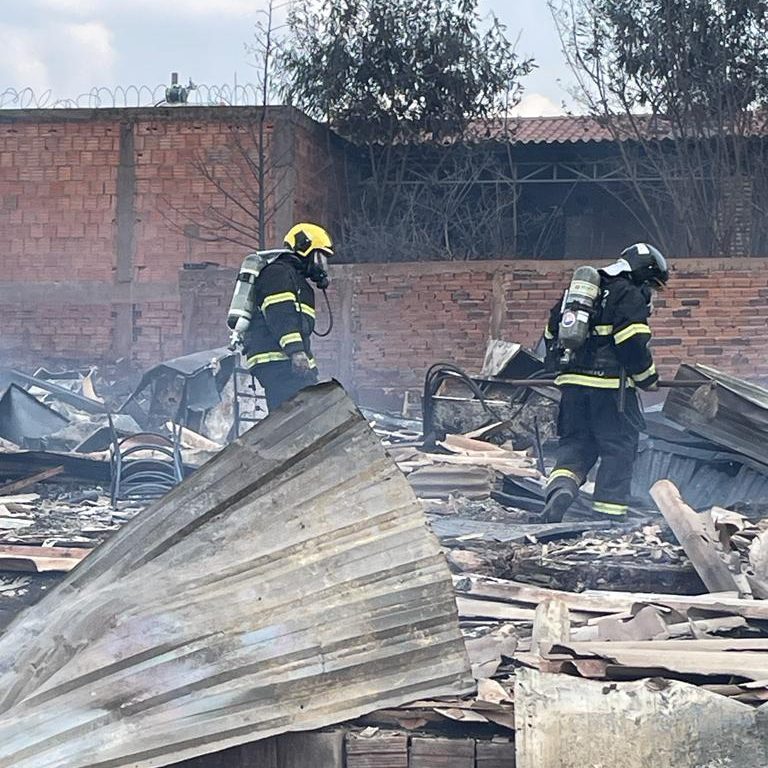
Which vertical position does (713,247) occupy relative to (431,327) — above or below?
above

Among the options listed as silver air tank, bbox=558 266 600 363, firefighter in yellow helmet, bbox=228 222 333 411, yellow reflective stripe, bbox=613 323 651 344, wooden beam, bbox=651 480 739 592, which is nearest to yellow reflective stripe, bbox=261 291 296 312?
firefighter in yellow helmet, bbox=228 222 333 411

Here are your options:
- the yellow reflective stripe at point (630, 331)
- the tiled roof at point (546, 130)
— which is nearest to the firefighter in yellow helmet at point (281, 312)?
the yellow reflective stripe at point (630, 331)

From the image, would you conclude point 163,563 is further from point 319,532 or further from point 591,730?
point 591,730

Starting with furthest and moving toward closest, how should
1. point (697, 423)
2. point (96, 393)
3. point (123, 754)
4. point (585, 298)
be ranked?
point (96, 393) → point (697, 423) → point (585, 298) → point (123, 754)

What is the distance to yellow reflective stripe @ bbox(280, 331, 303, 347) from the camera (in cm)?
735

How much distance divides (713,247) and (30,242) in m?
10.1

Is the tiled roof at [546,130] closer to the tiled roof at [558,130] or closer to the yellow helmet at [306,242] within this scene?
the tiled roof at [558,130]

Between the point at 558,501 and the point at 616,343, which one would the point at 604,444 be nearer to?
the point at 558,501

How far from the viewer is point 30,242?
16.4 m

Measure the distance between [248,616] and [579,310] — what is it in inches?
155

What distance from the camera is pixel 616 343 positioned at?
643cm

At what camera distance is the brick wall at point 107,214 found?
16.0 metres

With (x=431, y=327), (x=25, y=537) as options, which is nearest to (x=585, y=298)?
(x=25, y=537)

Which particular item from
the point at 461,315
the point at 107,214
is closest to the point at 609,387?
the point at 461,315
